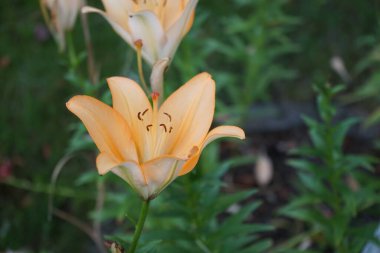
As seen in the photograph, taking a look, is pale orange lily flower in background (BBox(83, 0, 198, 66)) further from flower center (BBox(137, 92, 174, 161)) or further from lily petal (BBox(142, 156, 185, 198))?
lily petal (BBox(142, 156, 185, 198))

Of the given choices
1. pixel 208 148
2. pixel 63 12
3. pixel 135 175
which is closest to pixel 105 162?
pixel 135 175

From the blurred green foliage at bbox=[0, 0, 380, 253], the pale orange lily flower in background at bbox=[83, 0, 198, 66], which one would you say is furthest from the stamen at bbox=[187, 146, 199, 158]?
the blurred green foliage at bbox=[0, 0, 380, 253]

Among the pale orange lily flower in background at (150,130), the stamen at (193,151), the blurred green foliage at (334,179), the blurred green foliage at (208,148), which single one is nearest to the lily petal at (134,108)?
the pale orange lily flower in background at (150,130)

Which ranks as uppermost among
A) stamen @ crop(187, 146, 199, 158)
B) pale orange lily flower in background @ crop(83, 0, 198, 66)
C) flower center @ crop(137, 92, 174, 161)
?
pale orange lily flower in background @ crop(83, 0, 198, 66)

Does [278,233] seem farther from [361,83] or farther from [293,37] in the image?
[293,37]

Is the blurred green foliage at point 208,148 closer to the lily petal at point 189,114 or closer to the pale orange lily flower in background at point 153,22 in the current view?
the pale orange lily flower in background at point 153,22
